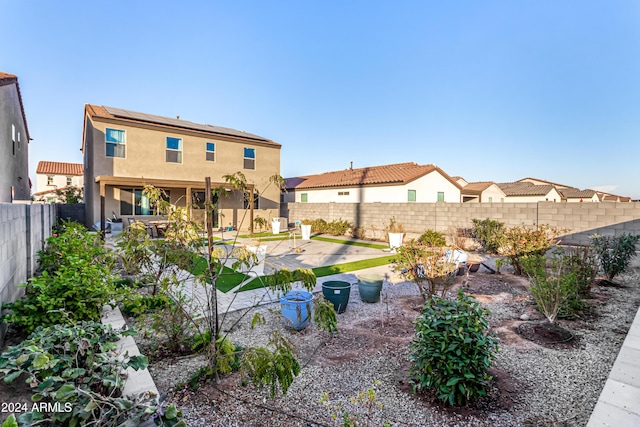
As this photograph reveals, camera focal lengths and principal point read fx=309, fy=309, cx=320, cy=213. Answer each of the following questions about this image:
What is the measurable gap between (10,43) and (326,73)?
11.7m

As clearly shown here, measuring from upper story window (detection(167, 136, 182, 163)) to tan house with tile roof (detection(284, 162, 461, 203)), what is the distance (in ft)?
36.8

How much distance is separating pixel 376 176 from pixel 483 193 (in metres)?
13.0

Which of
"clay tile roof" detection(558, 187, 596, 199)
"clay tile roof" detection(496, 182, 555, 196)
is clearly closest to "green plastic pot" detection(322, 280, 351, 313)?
"clay tile roof" detection(496, 182, 555, 196)

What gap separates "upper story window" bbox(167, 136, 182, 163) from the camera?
16641mm

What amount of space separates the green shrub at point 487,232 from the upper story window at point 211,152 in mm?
14166

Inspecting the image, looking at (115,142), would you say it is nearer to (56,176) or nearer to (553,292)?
(553,292)

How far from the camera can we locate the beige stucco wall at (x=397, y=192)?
20.3 meters

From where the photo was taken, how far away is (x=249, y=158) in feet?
64.3

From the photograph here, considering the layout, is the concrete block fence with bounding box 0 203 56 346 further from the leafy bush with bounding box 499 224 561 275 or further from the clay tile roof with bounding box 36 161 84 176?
the clay tile roof with bounding box 36 161 84 176

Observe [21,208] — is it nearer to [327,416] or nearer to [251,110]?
[327,416]

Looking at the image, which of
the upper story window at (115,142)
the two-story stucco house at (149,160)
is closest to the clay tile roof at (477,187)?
the two-story stucco house at (149,160)

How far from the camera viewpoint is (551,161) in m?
20.7

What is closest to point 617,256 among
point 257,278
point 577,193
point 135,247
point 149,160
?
point 257,278

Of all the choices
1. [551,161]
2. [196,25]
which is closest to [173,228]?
[196,25]
